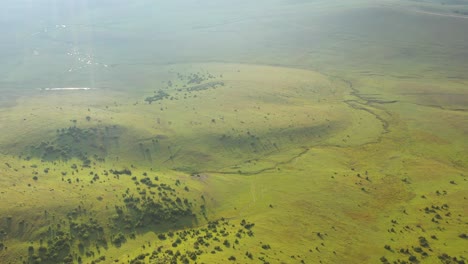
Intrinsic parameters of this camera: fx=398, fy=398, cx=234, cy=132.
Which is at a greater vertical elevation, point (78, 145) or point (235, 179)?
point (78, 145)

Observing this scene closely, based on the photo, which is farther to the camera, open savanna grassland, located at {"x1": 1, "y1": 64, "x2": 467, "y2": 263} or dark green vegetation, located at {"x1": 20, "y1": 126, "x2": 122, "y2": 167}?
dark green vegetation, located at {"x1": 20, "y1": 126, "x2": 122, "y2": 167}

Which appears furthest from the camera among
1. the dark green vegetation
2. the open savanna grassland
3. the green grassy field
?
the dark green vegetation

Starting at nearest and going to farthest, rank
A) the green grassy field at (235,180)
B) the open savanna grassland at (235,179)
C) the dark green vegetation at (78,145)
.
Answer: the green grassy field at (235,180)
the open savanna grassland at (235,179)
the dark green vegetation at (78,145)

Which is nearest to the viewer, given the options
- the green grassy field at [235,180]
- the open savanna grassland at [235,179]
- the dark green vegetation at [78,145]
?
the green grassy field at [235,180]

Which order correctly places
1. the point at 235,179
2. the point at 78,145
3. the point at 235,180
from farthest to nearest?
1. the point at 78,145
2. the point at 235,179
3. the point at 235,180

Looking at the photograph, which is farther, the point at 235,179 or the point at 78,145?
the point at 78,145

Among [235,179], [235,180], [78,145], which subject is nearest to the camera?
[235,180]

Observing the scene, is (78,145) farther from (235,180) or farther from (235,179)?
(235,180)

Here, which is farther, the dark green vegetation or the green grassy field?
the dark green vegetation

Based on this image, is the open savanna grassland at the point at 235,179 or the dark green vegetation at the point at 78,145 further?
the dark green vegetation at the point at 78,145

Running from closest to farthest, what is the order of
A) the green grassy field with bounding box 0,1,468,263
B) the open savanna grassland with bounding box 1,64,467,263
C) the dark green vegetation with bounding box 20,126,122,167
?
1. the green grassy field with bounding box 0,1,468,263
2. the open savanna grassland with bounding box 1,64,467,263
3. the dark green vegetation with bounding box 20,126,122,167

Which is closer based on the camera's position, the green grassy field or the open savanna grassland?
the green grassy field

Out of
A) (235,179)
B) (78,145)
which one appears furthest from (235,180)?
(78,145)
